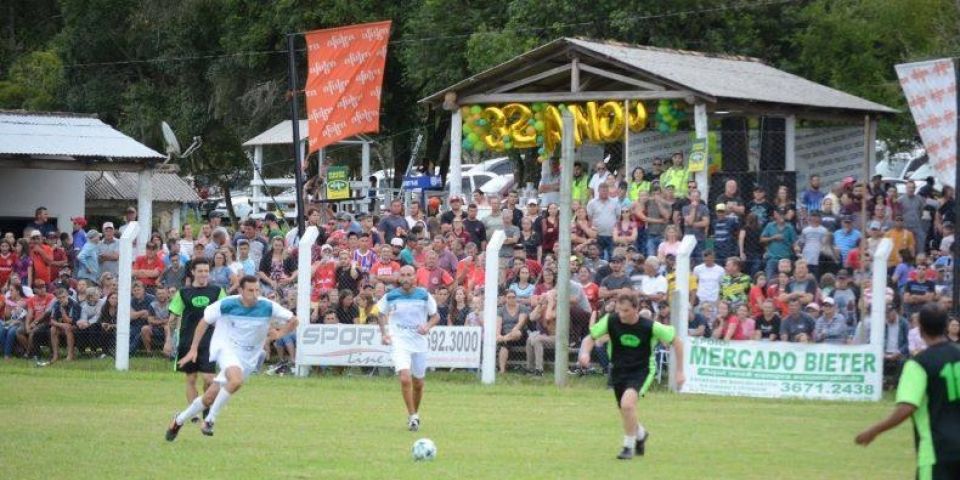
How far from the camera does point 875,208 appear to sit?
906 inches

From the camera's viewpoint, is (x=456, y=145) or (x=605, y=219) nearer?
(x=605, y=219)

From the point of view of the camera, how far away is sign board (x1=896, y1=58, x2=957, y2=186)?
1811 centimetres

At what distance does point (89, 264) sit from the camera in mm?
26000

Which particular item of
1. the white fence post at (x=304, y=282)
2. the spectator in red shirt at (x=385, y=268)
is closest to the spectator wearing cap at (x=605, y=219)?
the spectator in red shirt at (x=385, y=268)

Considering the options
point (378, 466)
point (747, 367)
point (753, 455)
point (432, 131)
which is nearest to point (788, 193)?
point (747, 367)

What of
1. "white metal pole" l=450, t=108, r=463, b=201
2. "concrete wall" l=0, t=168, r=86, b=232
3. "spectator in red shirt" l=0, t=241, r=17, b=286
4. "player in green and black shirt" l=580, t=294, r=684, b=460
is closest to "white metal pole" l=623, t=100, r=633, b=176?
"white metal pole" l=450, t=108, r=463, b=201

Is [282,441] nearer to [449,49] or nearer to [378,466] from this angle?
[378,466]

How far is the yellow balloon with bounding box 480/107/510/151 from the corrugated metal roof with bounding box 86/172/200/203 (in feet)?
53.0

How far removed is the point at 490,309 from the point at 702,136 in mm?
5677

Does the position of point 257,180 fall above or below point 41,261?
above

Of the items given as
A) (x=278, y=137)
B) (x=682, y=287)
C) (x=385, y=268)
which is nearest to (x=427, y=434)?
(x=682, y=287)

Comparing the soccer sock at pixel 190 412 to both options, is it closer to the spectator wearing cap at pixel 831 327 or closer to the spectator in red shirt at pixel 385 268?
the spectator in red shirt at pixel 385 268

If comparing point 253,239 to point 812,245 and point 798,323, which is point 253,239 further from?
point 798,323

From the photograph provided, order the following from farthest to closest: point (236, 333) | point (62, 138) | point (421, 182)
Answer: point (421, 182), point (62, 138), point (236, 333)
